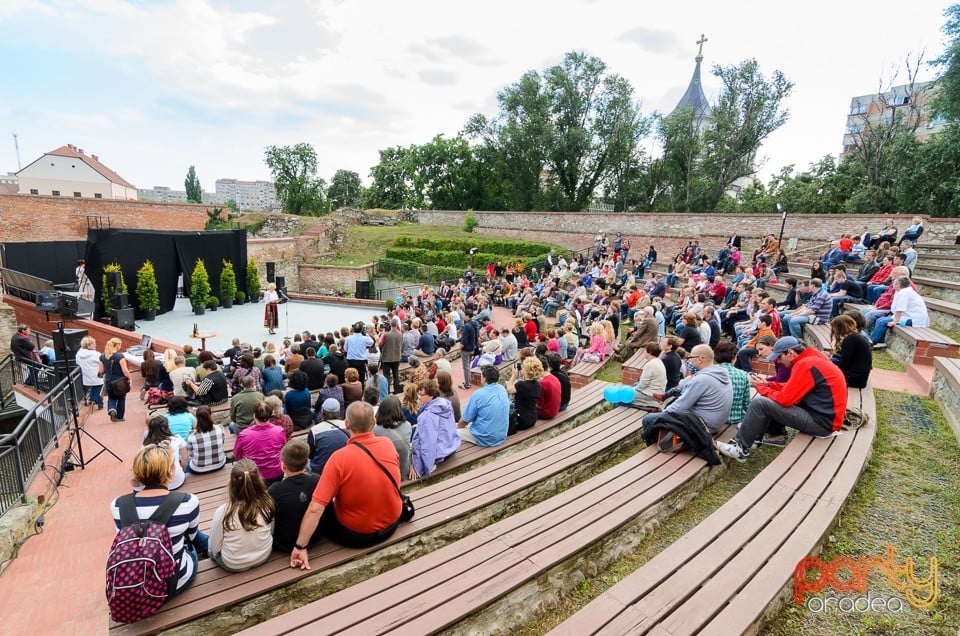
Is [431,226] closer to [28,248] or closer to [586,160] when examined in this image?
[586,160]

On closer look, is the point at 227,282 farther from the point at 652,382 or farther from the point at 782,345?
the point at 782,345

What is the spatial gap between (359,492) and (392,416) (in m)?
1.21

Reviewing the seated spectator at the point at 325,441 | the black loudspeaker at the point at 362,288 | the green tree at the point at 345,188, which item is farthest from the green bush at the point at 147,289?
the green tree at the point at 345,188

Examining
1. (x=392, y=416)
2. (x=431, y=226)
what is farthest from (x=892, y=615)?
(x=431, y=226)

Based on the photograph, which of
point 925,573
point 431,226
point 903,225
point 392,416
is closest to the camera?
point 925,573

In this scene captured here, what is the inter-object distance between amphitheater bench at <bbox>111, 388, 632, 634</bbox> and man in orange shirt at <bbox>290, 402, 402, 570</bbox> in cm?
10

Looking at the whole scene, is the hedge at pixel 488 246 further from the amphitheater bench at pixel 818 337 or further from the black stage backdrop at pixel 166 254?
the amphitheater bench at pixel 818 337

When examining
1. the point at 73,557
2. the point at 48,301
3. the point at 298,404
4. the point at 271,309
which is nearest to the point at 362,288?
the point at 271,309

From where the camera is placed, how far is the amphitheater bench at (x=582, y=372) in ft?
24.8

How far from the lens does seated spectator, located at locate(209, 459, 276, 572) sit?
8.54 feet

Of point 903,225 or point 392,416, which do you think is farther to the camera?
point 903,225

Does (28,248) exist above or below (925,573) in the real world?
above

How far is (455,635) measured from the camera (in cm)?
233

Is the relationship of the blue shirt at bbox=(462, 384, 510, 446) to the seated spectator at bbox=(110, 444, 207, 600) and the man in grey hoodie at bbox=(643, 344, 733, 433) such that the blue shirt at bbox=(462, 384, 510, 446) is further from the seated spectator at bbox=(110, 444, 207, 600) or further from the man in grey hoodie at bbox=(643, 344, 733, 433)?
the seated spectator at bbox=(110, 444, 207, 600)
